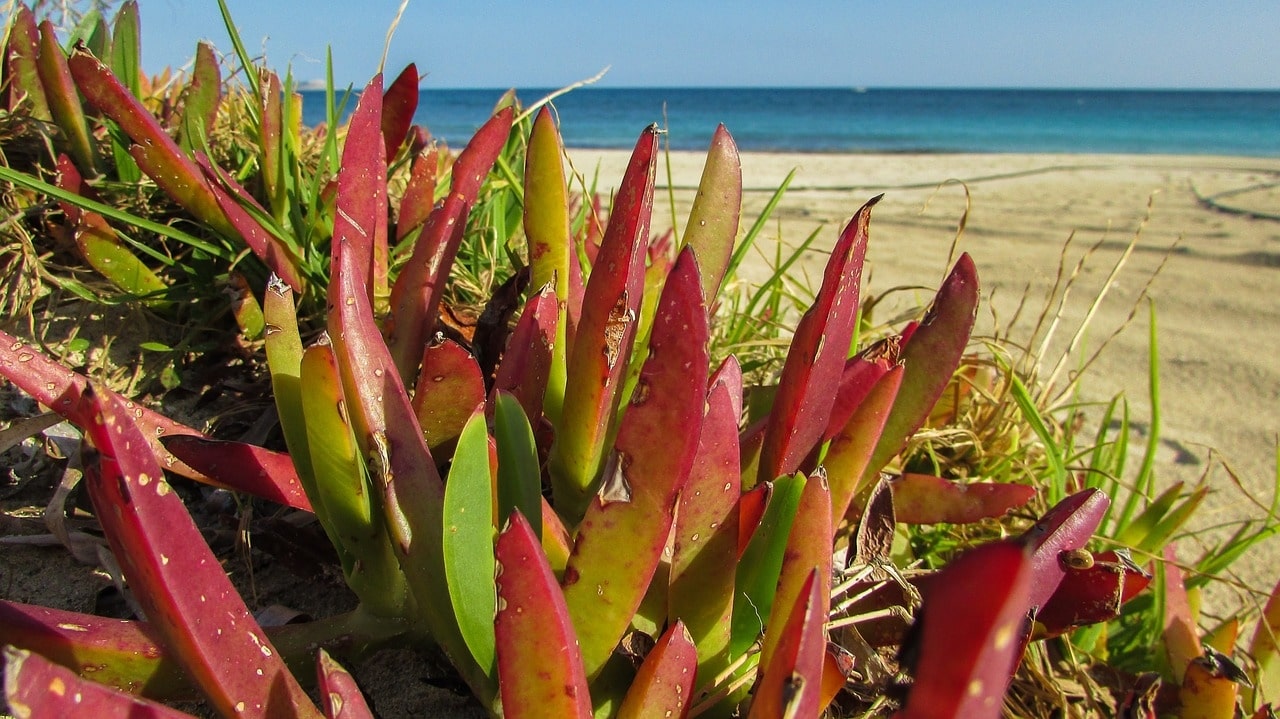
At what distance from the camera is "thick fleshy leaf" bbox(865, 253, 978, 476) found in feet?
3.38

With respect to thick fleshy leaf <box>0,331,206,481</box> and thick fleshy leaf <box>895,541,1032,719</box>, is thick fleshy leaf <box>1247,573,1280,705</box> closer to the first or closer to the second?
thick fleshy leaf <box>895,541,1032,719</box>

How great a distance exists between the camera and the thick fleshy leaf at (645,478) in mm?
704

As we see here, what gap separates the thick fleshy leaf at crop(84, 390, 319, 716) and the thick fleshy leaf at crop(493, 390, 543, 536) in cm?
25

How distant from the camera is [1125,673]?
125cm

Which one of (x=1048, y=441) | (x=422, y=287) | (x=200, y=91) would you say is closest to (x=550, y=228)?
(x=422, y=287)

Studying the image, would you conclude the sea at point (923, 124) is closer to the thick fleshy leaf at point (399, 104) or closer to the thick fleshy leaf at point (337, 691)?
the thick fleshy leaf at point (399, 104)

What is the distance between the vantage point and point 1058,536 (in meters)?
0.85

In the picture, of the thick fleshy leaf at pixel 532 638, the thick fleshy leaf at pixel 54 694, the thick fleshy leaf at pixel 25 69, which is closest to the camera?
the thick fleshy leaf at pixel 54 694

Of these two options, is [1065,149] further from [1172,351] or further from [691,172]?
[1172,351]

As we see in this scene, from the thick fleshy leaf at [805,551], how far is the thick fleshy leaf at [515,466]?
0.25 metres

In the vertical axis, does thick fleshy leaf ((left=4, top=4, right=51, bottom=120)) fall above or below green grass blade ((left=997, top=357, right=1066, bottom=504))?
above

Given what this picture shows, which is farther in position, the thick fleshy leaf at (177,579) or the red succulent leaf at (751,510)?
the red succulent leaf at (751,510)

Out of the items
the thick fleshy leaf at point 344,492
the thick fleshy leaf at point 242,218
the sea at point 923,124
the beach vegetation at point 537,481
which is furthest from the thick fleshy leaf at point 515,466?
the sea at point 923,124

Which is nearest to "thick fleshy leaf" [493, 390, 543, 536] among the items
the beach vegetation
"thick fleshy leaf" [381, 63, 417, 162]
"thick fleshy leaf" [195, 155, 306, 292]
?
the beach vegetation
